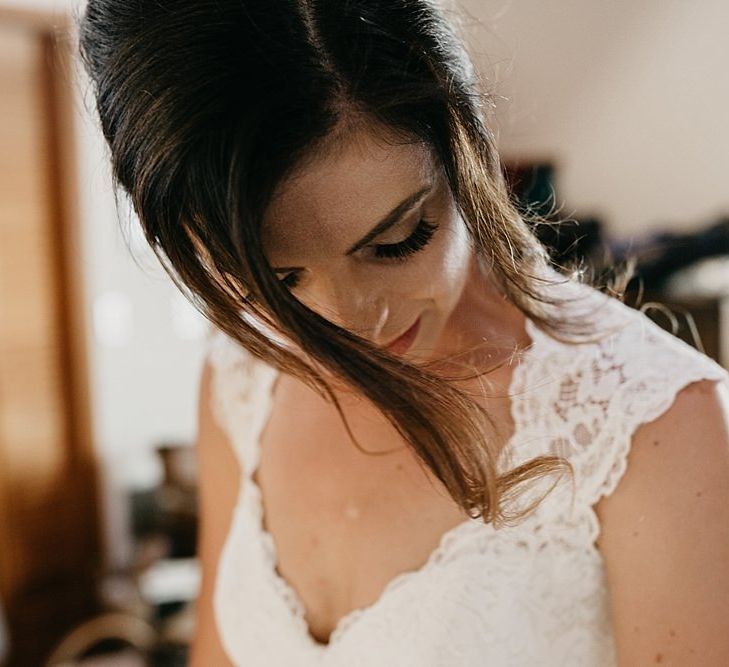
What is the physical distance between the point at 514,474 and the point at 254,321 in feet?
0.78

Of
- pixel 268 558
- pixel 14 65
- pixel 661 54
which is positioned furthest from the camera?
pixel 14 65

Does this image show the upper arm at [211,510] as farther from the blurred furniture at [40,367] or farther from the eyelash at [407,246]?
the blurred furniture at [40,367]

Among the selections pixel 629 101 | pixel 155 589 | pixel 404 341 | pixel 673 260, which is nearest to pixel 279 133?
pixel 404 341

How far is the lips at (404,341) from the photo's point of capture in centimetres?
70

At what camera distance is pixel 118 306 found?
8.84 feet

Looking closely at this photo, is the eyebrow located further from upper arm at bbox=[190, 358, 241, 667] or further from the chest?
upper arm at bbox=[190, 358, 241, 667]

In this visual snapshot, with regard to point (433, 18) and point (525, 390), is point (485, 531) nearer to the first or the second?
point (525, 390)

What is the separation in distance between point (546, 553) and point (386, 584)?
0.15 m

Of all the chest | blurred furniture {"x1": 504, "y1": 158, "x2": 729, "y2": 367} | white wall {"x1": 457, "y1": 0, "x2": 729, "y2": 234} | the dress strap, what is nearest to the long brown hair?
the chest

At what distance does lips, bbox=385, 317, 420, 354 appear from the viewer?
70 cm

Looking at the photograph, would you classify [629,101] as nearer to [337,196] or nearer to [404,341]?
[404,341]

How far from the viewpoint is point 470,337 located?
757 mm

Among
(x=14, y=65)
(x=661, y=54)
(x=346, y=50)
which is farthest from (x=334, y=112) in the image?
(x=14, y=65)

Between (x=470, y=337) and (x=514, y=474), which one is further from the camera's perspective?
(x=470, y=337)
